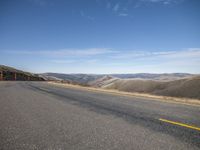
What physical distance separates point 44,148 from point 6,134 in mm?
1370

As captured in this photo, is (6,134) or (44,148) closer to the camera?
(44,148)

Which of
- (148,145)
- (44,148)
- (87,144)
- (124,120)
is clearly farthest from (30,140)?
(124,120)

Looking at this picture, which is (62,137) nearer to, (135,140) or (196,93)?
(135,140)

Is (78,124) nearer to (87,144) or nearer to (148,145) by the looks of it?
(87,144)

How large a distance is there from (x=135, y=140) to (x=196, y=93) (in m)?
79.7

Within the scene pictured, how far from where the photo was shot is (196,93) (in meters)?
70.4

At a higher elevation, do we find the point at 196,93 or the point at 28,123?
the point at 28,123

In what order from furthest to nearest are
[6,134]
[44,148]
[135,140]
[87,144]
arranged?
[6,134] → [135,140] → [87,144] → [44,148]

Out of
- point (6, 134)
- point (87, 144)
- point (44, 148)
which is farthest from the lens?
point (6, 134)

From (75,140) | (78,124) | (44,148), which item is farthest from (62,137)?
(78,124)

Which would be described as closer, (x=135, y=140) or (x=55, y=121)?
(x=135, y=140)

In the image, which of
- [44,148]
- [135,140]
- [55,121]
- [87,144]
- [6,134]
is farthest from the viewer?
[55,121]

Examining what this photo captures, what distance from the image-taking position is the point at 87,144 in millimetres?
3303

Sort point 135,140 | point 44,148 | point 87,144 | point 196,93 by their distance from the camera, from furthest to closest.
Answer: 1. point 196,93
2. point 135,140
3. point 87,144
4. point 44,148
